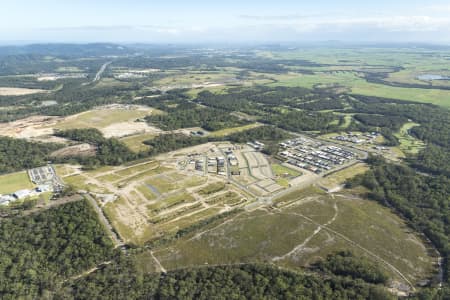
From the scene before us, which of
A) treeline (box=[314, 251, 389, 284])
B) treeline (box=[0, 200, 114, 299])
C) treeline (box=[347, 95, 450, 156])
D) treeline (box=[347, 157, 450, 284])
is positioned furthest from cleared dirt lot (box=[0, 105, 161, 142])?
treeline (box=[347, 95, 450, 156])

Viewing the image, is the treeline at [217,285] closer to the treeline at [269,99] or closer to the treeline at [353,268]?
the treeline at [353,268]

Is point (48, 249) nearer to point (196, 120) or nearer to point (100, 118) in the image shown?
point (196, 120)

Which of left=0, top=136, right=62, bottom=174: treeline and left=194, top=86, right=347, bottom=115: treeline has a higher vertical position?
left=194, top=86, right=347, bottom=115: treeline

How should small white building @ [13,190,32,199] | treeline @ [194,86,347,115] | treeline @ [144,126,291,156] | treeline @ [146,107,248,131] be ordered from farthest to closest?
treeline @ [194,86,347,115] < treeline @ [146,107,248,131] < treeline @ [144,126,291,156] < small white building @ [13,190,32,199]

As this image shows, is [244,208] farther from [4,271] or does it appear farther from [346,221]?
[4,271]

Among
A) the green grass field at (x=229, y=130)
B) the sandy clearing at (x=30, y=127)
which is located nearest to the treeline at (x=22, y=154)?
the sandy clearing at (x=30, y=127)

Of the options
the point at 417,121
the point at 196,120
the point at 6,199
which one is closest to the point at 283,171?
the point at 196,120

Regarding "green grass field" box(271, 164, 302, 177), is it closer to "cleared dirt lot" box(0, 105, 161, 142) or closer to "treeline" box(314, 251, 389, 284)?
"treeline" box(314, 251, 389, 284)
